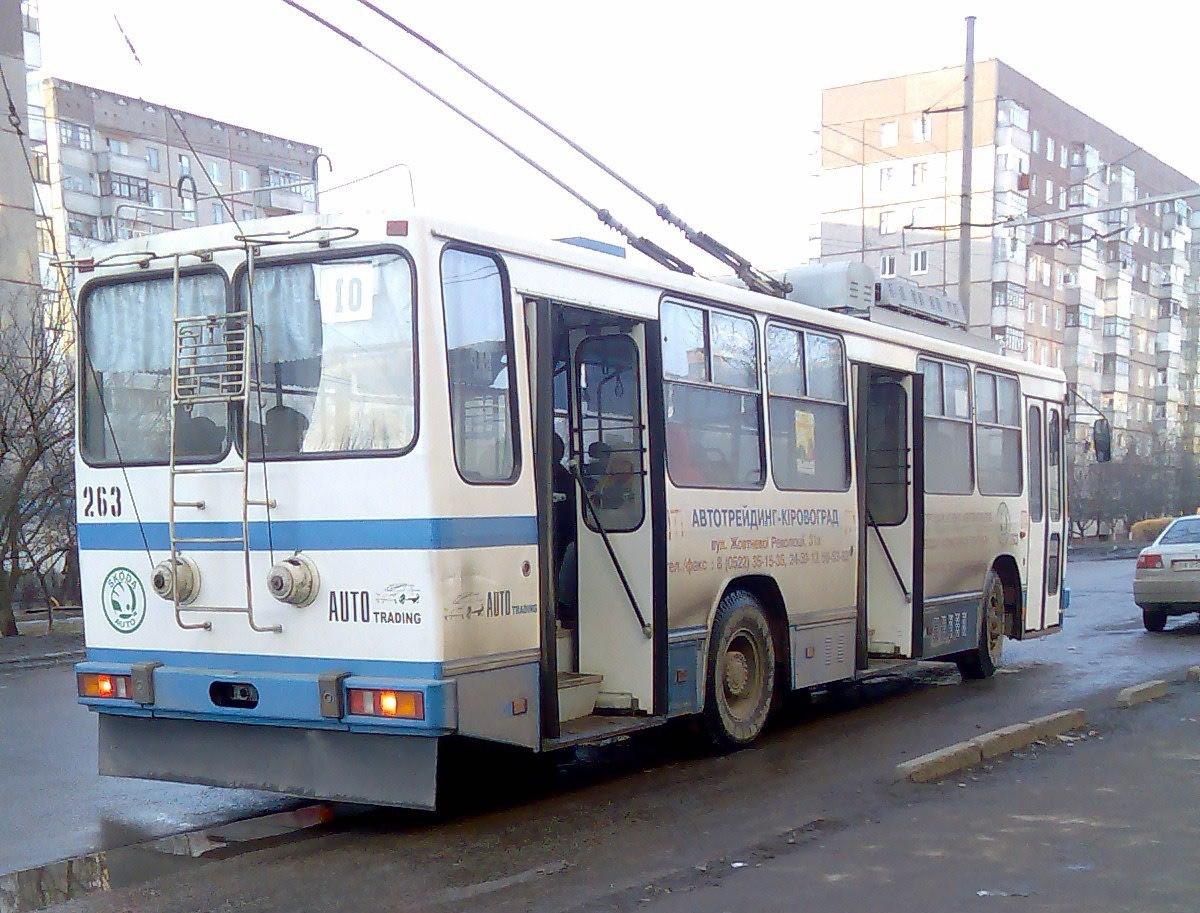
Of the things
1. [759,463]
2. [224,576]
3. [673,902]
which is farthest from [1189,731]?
[224,576]

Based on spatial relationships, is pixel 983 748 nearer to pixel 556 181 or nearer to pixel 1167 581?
pixel 556 181

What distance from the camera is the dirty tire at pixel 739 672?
30.5 ft

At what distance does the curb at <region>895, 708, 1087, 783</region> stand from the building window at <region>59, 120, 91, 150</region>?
175 ft

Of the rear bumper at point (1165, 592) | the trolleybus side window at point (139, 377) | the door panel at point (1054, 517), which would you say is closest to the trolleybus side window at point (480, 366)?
the trolleybus side window at point (139, 377)

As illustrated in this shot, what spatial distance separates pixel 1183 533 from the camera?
19688 mm

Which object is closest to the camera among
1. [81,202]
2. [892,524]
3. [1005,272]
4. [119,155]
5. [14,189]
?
[892,524]

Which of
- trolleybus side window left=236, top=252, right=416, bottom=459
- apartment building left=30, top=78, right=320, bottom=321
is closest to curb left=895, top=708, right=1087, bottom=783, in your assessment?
trolleybus side window left=236, top=252, right=416, bottom=459

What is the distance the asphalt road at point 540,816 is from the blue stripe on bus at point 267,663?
909 mm

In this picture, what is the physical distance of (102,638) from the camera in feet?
25.7

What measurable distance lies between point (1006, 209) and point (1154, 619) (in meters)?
48.6

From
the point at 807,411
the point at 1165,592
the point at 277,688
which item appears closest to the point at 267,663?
the point at 277,688

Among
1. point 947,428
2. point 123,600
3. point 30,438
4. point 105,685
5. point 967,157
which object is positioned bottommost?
point 105,685

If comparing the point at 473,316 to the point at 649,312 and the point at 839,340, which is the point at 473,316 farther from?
the point at 839,340

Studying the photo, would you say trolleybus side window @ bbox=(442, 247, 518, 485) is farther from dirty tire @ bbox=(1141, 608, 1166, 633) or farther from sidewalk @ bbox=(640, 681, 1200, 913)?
dirty tire @ bbox=(1141, 608, 1166, 633)
